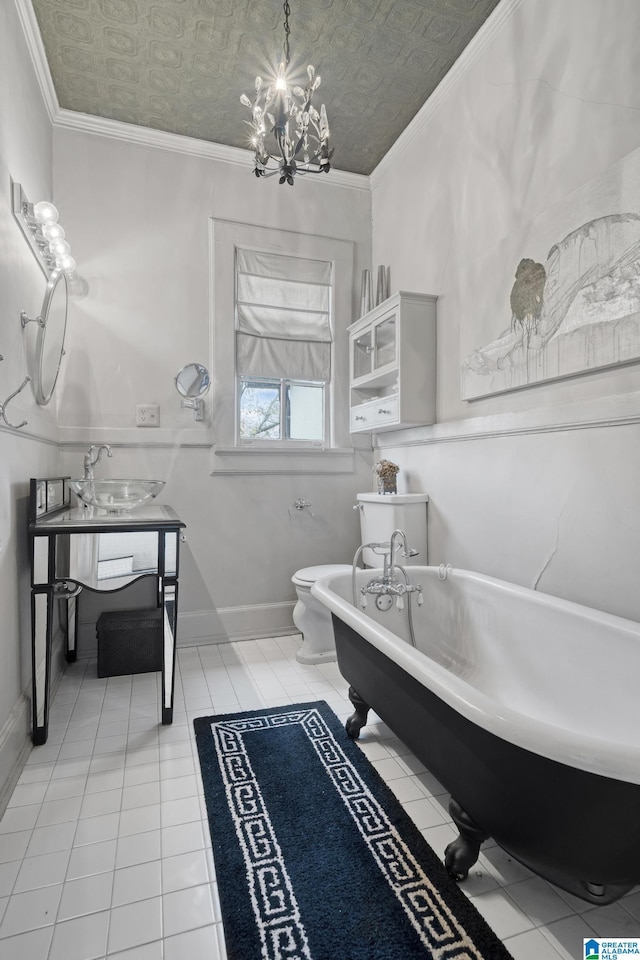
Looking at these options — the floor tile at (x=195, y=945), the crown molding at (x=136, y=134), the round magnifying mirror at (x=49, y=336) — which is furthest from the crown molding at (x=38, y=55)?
the floor tile at (x=195, y=945)

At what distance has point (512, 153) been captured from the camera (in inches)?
79.0

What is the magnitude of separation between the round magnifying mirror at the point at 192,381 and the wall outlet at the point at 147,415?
0.17 metres

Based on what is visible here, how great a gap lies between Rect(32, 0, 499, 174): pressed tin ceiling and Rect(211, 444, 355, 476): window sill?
69.5 inches

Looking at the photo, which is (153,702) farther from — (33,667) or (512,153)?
(512,153)

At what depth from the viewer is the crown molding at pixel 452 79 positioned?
2.03 metres

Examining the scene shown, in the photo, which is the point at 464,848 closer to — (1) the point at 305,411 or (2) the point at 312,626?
(2) the point at 312,626

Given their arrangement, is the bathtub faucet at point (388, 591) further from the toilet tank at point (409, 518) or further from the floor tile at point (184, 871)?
the floor tile at point (184, 871)

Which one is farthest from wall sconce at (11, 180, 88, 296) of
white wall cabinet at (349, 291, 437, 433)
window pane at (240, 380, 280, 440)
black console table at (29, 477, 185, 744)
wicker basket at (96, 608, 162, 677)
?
wicker basket at (96, 608, 162, 677)

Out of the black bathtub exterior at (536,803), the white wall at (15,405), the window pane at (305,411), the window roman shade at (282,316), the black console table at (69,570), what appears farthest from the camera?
the window pane at (305,411)

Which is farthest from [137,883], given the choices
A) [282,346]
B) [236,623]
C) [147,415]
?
[282,346]

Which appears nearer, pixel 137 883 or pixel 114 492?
pixel 137 883

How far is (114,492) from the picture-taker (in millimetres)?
2131

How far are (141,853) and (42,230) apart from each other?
2173mm

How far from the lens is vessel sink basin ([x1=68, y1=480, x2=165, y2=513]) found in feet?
6.79
